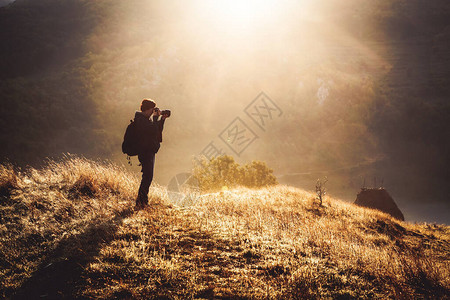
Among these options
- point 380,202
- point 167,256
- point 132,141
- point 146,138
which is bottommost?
point 167,256

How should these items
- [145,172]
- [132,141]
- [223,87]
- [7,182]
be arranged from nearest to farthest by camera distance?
1. [132,141]
2. [145,172]
3. [7,182]
4. [223,87]

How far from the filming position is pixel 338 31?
126500mm

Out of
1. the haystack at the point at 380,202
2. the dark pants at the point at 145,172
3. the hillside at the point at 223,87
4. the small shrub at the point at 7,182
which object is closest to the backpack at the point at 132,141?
the dark pants at the point at 145,172

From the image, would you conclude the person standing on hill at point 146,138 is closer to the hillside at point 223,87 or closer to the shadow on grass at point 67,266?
the shadow on grass at point 67,266

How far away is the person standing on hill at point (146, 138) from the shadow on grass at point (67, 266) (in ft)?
3.72

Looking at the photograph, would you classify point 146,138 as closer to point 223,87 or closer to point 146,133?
point 146,133

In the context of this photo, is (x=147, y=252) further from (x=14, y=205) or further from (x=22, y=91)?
(x=22, y=91)

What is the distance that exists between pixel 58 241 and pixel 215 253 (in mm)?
2488

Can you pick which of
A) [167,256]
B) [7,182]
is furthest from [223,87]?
[167,256]

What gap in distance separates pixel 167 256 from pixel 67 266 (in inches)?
51.5

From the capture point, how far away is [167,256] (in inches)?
147

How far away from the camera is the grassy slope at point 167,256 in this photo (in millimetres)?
3061

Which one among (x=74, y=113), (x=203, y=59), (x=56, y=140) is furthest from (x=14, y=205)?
(x=203, y=59)

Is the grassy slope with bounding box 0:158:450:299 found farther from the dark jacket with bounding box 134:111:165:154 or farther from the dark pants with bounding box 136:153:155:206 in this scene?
the dark jacket with bounding box 134:111:165:154
